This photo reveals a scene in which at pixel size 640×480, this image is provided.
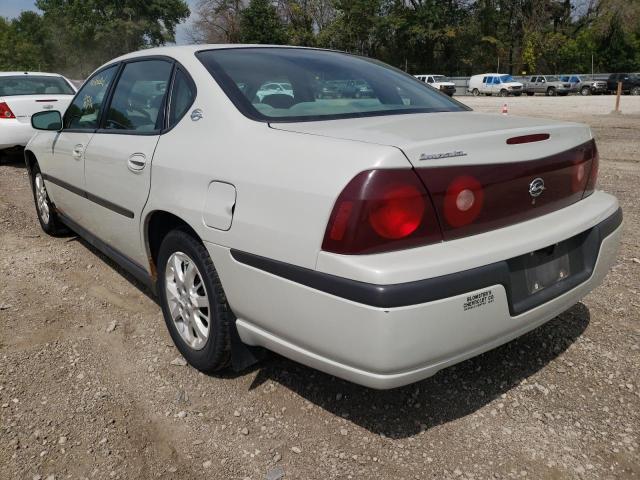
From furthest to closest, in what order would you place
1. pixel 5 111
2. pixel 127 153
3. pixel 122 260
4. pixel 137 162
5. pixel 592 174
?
1. pixel 5 111
2. pixel 122 260
3. pixel 127 153
4. pixel 137 162
5. pixel 592 174

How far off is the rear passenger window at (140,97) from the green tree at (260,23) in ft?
168

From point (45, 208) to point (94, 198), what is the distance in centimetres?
186

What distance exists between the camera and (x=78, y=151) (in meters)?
3.61

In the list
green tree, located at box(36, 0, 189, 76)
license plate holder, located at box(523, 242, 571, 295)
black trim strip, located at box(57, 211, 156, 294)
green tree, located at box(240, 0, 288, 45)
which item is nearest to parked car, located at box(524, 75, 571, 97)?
green tree, located at box(240, 0, 288, 45)

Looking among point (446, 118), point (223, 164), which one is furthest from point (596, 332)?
point (223, 164)

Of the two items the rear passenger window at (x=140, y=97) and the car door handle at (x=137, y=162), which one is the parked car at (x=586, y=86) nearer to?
the rear passenger window at (x=140, y=97)

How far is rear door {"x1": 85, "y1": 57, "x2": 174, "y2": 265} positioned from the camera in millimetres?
2857

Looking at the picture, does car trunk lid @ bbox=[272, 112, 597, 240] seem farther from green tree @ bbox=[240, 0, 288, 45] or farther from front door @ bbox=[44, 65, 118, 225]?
green tree @ bbox=[240, 0, 288, 45]

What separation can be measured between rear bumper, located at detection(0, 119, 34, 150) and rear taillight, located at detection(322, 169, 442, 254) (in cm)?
825

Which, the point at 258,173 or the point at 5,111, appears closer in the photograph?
the point at 258,173

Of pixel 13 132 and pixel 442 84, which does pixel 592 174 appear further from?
pixel 442 84

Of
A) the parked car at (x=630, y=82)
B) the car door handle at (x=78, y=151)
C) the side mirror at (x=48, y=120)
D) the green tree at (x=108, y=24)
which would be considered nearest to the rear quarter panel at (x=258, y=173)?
the car door handle at (x=78, y=151)

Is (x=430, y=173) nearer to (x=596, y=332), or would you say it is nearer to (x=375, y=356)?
(x=375, y=356)

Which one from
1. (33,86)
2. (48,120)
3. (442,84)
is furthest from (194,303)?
(442,84)
